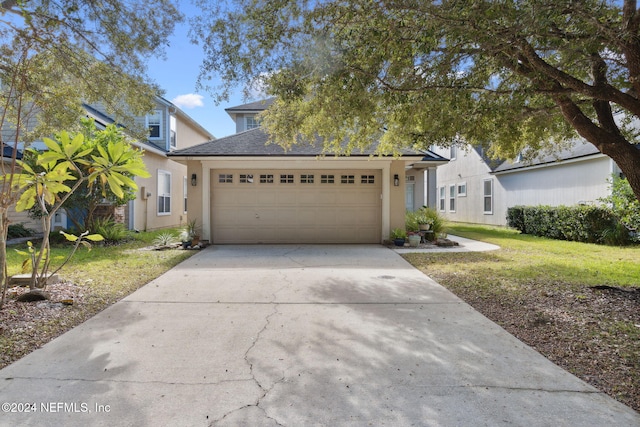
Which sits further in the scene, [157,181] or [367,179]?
[157,181]

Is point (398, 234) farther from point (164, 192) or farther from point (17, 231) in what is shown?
point (17, 231)

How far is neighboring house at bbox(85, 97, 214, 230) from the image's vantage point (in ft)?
46.1

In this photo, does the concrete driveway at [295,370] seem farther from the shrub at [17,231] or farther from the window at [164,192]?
the window at [164,192]

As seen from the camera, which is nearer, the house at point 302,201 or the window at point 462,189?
the house at point 302,201

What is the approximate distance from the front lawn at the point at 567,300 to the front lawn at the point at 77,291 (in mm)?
5149

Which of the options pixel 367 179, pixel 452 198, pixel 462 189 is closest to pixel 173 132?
pixel 367 179

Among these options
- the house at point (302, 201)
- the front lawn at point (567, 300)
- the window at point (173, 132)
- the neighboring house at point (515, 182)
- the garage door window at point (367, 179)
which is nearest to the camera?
the front lawn at point (567, 300)

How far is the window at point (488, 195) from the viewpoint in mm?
18766

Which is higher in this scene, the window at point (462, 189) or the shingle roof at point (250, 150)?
the shingle roof at point (250, 150)

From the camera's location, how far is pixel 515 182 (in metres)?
16.9

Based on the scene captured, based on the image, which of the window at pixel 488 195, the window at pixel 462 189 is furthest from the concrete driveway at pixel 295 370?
the window at pixel 462 189

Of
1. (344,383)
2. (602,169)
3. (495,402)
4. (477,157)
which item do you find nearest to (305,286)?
(344,383)

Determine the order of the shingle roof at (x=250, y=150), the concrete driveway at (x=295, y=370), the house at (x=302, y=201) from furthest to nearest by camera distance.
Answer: the house at (x=302, y=201) < the shingle roof at (x=250, y=150) < the concrete driveway at (x=295, y=370)

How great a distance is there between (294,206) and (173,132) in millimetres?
8973
